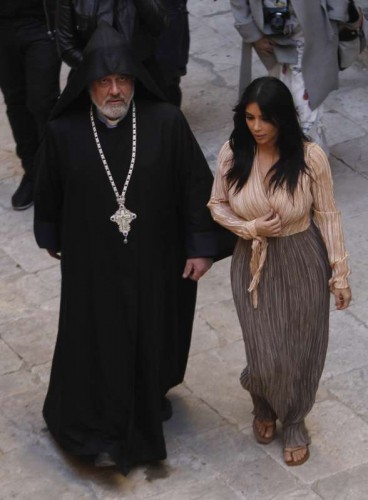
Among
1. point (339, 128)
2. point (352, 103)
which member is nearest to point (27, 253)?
point (339, 128)

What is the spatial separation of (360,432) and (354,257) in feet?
5.78

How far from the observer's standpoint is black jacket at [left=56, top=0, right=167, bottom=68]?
8.23m

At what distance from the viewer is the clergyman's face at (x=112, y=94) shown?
6.39 metres

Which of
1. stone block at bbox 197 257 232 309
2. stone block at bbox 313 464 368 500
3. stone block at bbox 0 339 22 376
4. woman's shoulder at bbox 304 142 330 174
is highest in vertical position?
woman's shoulder at bbox 304 142 330 174

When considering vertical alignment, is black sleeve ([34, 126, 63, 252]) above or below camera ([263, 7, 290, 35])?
above

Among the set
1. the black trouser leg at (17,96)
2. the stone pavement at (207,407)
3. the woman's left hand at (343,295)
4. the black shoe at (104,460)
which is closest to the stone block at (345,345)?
the stone pavement at (207,407)

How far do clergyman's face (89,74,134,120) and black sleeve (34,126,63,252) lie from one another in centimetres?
28

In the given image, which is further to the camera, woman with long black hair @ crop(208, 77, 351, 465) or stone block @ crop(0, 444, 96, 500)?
stone block @ crop(0, 444, 96, 500)

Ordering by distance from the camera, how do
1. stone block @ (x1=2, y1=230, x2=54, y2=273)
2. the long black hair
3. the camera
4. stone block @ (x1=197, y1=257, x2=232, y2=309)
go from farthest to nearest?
stone block @ (x1=2, y1=230, x2=54, y2=273)
the camera
stone block @ (x1=197, y1=257, x2=232, y2=309)
the long black hair

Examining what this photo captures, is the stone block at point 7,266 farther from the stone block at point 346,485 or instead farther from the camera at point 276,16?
the stone block at point 346,485

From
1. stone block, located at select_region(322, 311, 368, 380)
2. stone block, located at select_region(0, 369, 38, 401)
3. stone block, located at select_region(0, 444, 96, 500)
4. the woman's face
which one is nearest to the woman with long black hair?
the woman's face

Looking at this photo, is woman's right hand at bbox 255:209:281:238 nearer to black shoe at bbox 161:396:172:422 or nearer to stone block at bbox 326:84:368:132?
black shoe at bbox 161:396:172:422

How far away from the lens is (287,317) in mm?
6547

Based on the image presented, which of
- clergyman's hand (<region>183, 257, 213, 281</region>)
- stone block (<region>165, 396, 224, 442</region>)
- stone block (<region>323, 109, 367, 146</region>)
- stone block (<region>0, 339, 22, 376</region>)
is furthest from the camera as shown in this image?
stone block (<region>323, 109, 367, 146</region>)
